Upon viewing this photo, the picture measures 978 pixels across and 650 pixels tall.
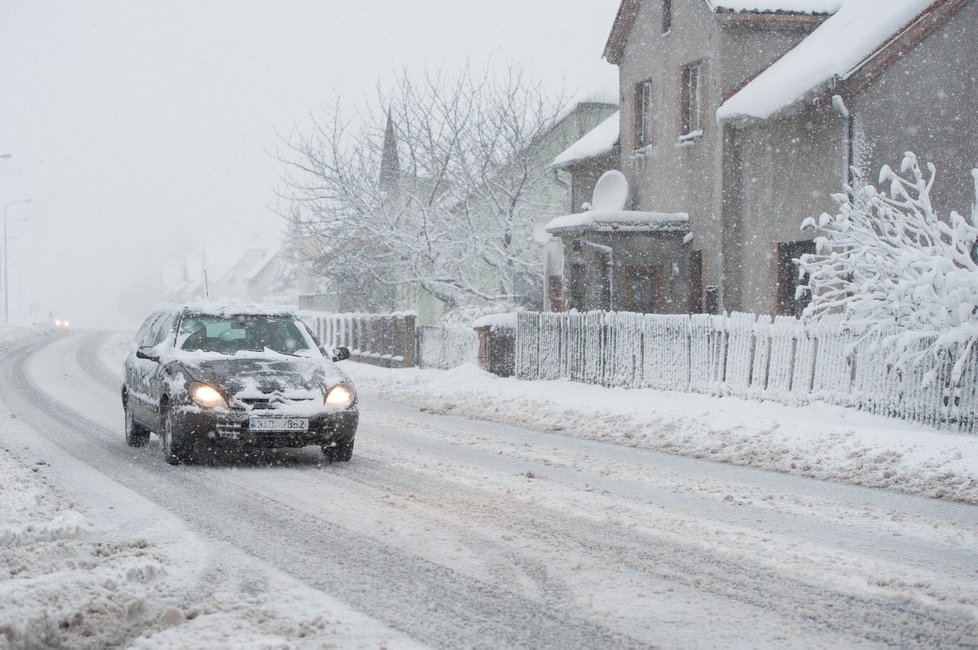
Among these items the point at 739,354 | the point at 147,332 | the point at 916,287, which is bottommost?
the point at 739,354

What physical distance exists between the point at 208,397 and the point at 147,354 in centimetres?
166

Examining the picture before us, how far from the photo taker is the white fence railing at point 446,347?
77.3 feet

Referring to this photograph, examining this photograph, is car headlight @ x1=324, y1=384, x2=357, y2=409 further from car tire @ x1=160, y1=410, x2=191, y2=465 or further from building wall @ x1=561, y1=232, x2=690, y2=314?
building wall @ x1=561, y1=232, x2=690, y2=314

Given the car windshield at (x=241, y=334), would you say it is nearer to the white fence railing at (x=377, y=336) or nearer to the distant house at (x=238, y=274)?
the white fence railing at (x=377, y=336)

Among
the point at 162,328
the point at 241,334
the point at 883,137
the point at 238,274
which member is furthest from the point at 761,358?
the point at 238,274

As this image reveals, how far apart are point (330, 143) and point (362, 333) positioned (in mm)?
5414

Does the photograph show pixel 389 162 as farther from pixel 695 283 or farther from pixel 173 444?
pixel 173 444

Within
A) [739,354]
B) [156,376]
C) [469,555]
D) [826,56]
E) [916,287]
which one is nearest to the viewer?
[469,555]

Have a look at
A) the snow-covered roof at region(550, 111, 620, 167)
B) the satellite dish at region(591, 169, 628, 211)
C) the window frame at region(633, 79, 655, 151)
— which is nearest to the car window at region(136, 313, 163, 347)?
the satellite dish at region(591, 169, 628, 211)

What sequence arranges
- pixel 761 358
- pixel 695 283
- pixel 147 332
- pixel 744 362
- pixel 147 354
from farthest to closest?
pixel 695 283
pixel 744 362
pixel 761 358
pixel 147 332
pixel 147 354

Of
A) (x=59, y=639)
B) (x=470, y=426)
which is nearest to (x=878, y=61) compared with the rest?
(x=470, y=426)

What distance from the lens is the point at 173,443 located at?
1030 cm

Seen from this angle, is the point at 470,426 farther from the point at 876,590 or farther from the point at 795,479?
the point at 876,590

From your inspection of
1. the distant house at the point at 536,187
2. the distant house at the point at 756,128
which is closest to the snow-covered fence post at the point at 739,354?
the distant house at the point at 756,128
